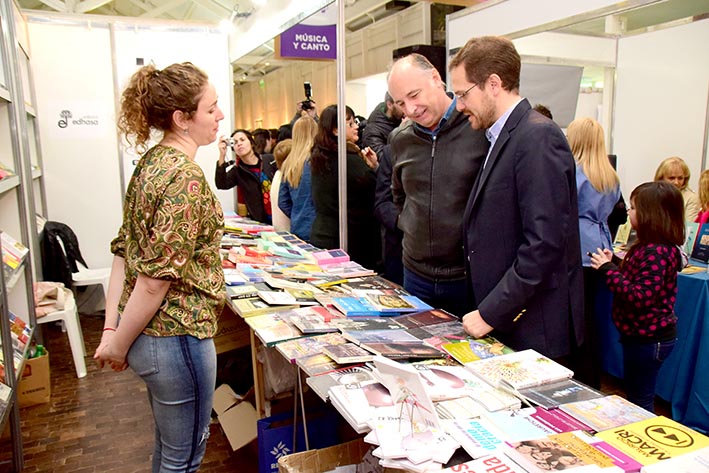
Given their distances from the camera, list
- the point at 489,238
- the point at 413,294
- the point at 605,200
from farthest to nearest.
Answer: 1. the point at 605,200
2. the point at 413,294
3. the point at 489,238

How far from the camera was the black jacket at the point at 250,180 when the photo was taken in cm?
439

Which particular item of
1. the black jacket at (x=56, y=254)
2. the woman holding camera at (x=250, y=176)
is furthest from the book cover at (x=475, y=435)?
the black jacket at (x=56, y=254)

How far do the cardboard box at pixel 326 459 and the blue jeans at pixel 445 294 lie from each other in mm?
647

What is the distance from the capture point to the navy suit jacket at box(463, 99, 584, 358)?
63.8 inches

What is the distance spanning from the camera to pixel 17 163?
10.2 ft

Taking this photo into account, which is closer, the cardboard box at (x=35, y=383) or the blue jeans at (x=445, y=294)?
the blue jeans at (x=445, y=294)

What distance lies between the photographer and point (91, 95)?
5.00 m

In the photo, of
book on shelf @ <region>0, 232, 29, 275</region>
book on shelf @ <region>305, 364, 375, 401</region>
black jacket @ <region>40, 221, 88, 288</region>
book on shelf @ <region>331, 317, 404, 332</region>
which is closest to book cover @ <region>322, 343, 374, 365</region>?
book on shelf @ <region>305, 364, 375, 401</region>

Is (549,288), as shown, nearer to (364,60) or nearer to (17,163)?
(17,163)

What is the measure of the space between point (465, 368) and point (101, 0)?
8213 millimetres

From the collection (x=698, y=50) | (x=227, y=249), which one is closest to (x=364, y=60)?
(x=698, y=50)

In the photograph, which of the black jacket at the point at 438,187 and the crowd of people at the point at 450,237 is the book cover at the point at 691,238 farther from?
the black jacket at the point at 438,187

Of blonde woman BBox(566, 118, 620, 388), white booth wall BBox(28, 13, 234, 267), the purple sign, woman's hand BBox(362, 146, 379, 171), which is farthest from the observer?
white booth wall BBox(28, 13, 234, 267)

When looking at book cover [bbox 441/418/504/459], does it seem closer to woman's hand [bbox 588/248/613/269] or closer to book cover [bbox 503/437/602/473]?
book cover [bbox 503/437/602/473]
